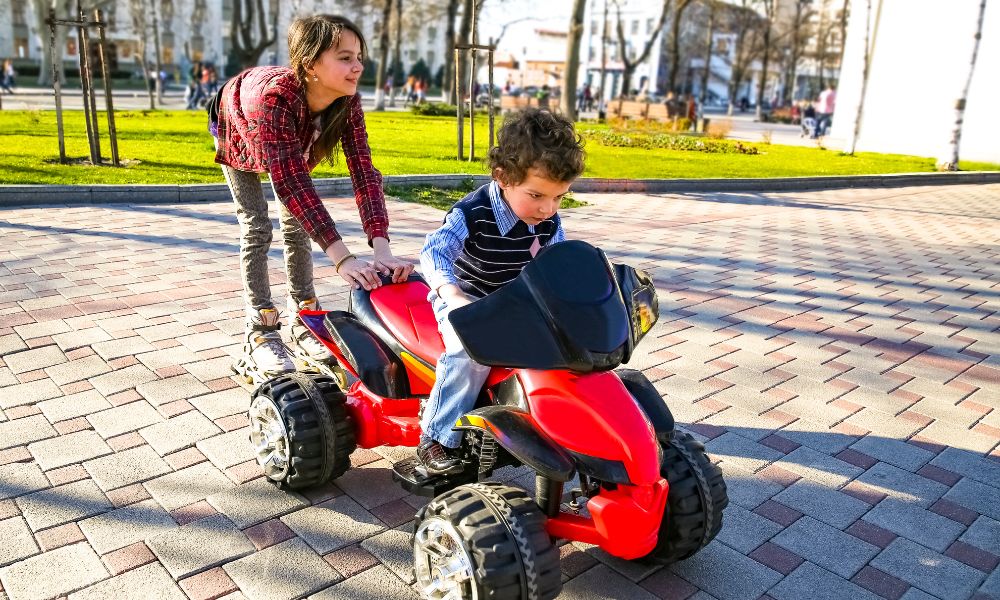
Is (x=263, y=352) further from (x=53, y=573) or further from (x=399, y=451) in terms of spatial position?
(x=53, y=573)

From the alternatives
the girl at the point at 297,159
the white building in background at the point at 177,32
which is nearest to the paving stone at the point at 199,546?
the girl at the point at 297,159

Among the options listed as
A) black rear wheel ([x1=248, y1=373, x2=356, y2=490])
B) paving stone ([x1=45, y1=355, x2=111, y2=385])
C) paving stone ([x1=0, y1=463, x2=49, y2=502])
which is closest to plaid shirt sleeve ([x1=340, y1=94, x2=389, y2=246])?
black rear wheel ([x1=248, y1=373, x2=356, y2=490])

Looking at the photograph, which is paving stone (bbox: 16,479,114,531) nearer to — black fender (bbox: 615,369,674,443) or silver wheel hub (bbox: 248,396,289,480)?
silver wheel hub (bbox: 248,396,289,480)

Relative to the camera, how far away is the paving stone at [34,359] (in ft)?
13.1

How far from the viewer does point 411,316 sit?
2.86m

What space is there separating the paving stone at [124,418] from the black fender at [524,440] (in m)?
1.92

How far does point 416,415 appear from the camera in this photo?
114 inches

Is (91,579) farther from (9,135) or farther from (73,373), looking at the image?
(9,135)

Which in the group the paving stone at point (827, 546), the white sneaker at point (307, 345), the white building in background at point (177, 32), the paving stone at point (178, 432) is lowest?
the paving stone at point (827, 546)

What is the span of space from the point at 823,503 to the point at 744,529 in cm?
45

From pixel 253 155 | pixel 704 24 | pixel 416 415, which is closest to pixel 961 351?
pixel 416 415

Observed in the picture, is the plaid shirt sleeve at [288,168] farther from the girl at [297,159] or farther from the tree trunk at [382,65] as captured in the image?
the tree trunk at [382,65]

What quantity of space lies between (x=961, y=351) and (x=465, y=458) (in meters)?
4.14

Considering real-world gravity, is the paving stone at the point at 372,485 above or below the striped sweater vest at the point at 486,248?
below
